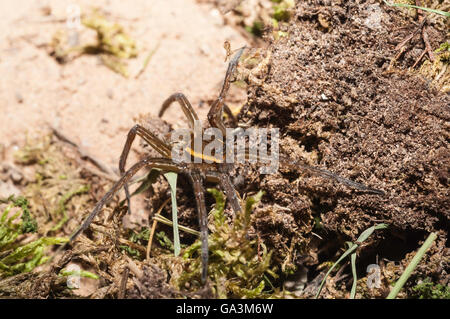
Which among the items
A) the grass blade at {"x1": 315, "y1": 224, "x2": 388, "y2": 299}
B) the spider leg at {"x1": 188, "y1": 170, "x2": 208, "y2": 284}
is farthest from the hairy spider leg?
the spider leg at {"x1": 188, "y1": 170, "x2": 208, "y2": 284}

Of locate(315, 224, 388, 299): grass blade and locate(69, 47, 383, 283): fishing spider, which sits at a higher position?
locate(69, 47, 383, 283): fishing spider

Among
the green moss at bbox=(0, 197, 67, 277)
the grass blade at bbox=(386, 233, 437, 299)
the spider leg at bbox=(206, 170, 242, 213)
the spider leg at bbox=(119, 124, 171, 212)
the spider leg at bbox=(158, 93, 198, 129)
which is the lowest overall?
the green moss at bbox=(0, 197, 67, 277)

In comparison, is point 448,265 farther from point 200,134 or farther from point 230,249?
point 200,134

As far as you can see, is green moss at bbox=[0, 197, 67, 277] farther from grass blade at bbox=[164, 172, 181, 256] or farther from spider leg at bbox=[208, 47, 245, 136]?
spider leg at bbox=[208, 47, 245, 136]

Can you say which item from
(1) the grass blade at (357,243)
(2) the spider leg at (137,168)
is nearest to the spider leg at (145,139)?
(2) the spider leg at (137,168)

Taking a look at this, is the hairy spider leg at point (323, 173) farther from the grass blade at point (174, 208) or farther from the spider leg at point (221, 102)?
the grass blade at point (174, 208)

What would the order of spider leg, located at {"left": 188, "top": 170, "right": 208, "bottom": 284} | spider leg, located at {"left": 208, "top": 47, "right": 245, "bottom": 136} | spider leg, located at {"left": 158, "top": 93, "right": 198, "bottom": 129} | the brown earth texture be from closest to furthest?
spider leg, located at {"left": 188, "top": 170, "right": 208, "bottom": 284} → the brown earth texture → spider leg, located at {"left": 208, "top": 47, "right": 245, "bottom": 136} → spider leg, located at {"left": 158, "top": 93, "right": 198, "bottom": 129}
